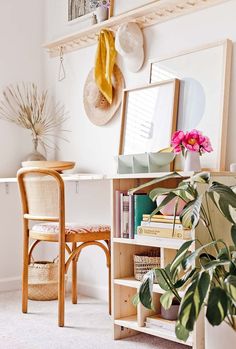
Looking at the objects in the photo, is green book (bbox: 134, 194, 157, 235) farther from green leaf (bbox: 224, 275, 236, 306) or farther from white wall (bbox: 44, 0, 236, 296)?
green leaf (bbox: 224, 275, 236, 306)

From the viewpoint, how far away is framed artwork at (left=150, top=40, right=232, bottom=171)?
2.58 meters

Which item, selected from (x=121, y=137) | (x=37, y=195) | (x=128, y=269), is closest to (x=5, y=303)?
(x=37, y=195)

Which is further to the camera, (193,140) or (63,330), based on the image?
(63,330)

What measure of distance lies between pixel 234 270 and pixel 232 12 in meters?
1.44

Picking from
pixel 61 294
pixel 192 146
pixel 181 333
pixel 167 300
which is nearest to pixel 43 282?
pixel 61 294

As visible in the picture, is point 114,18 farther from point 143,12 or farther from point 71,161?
point 71,161

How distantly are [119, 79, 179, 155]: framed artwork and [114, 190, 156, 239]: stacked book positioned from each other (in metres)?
0.36

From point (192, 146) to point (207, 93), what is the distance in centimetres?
39

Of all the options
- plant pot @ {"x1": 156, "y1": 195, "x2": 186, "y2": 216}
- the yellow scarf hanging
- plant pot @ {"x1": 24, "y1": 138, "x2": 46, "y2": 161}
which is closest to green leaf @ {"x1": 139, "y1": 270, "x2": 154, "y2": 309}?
plant pot @ {"x1": 156, "y1": 195, "x2": 186, "y2": 216}

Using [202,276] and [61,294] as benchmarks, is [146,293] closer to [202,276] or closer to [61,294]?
[202,276]

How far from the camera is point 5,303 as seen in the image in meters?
3.36

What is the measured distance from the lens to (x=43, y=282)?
11.2ft

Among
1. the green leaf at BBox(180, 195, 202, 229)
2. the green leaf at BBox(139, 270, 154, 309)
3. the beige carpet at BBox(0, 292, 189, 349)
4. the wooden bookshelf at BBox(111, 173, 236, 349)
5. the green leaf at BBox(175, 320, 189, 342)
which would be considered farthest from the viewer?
the beige carpet at BBox(0, 292, 189, 349)

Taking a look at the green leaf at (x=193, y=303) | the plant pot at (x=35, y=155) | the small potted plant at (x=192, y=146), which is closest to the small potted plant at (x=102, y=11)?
the plant pot at (x=35, y=155)
